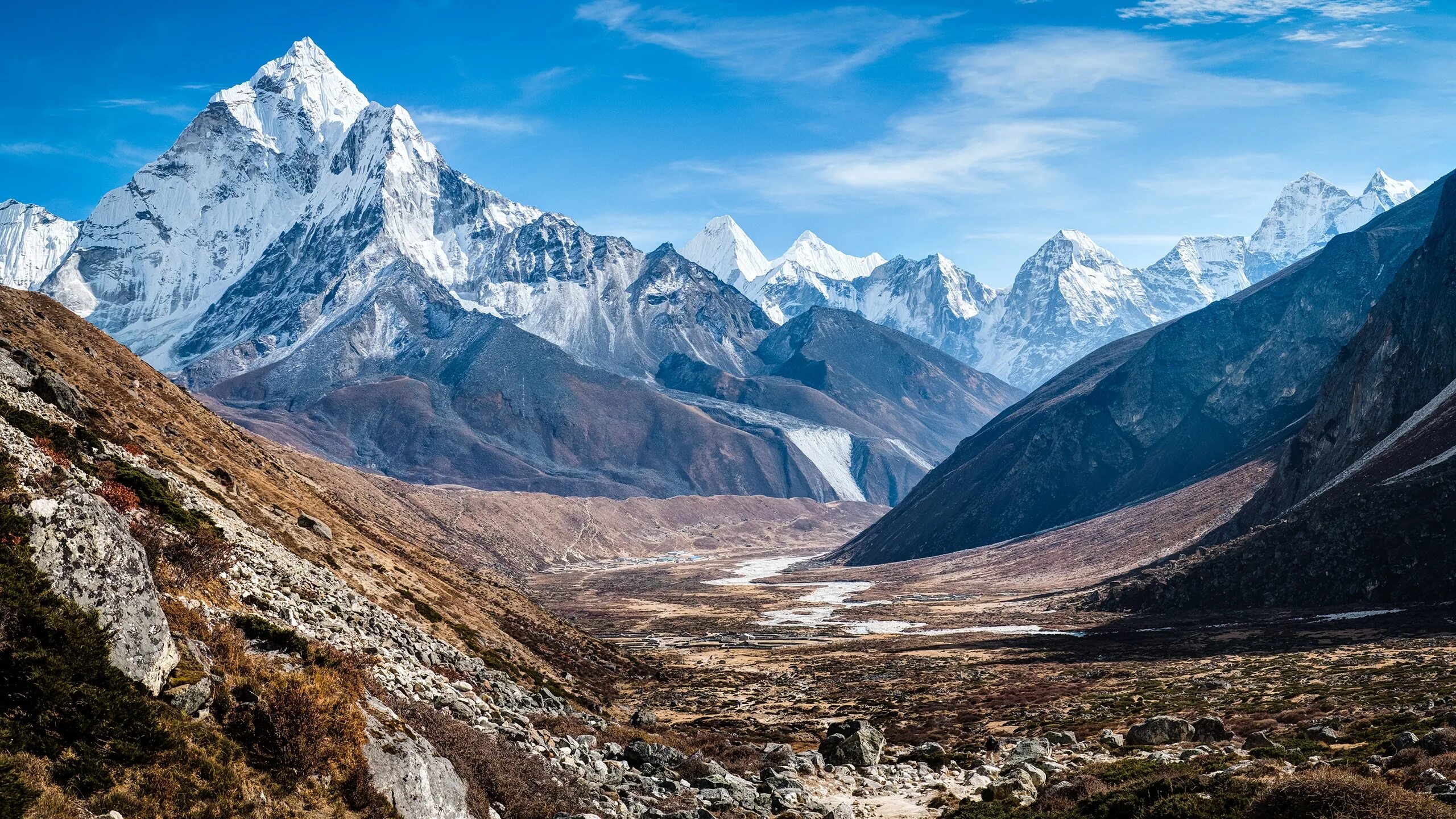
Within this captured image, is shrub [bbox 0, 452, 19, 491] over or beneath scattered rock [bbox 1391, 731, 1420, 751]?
over

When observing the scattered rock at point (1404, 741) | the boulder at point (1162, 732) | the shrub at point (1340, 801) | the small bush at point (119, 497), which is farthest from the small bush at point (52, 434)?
the boulder at point (1162, 732)

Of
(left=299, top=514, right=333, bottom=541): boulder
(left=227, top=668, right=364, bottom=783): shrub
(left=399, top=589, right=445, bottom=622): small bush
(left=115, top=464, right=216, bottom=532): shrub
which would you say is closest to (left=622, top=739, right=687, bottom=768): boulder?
(left=227, top=668, right=364, bottom=783): shrub

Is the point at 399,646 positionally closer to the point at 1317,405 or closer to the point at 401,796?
the point at 401,796

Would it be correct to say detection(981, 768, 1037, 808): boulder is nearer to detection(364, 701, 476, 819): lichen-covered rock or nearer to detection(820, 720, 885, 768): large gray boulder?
detection(820, 720, 885, 768): large gray boulder

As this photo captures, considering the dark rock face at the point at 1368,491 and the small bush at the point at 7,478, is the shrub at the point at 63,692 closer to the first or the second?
the small bush at the point at 7,478

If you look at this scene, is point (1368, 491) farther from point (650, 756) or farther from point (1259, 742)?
point (650, 756)

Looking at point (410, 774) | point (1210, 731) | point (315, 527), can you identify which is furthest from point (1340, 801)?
point (315, 527)
